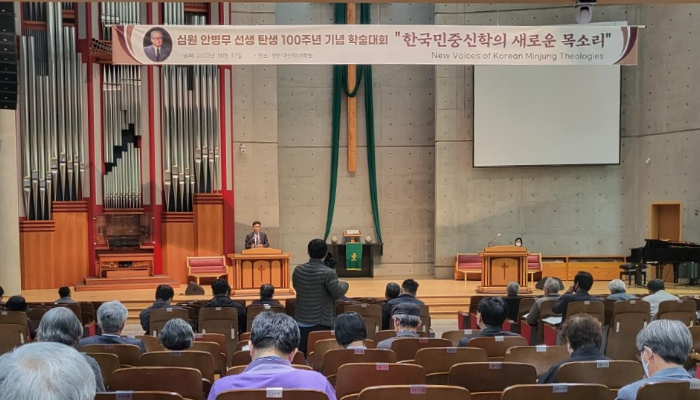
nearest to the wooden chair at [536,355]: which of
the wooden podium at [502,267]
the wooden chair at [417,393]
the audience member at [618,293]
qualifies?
the wooden chair at [417,393]

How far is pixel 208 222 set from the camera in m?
Result: 13.7

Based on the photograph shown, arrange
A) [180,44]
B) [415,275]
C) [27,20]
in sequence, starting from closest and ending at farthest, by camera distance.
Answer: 1. [180,44]
2. [27,20]
3. [415,275]

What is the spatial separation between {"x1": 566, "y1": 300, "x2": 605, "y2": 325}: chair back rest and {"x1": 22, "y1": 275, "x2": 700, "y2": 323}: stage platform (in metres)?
4.79

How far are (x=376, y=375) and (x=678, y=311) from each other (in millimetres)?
4302

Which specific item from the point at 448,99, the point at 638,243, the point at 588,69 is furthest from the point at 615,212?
the point at 448,99

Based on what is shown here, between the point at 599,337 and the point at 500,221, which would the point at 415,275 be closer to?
the point at 500,221

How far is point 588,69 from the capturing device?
1395 cm

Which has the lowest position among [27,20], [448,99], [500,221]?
[500,221]

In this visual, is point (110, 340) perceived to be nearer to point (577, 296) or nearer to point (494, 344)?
point (494, 344)

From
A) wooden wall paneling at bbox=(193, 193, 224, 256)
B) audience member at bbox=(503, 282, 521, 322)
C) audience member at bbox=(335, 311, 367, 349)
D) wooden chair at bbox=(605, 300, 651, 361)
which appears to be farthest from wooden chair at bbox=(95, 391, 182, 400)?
wooden wall paneling at bbox=(193, 193, 224, 256)

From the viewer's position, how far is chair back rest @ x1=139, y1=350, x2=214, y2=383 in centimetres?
373

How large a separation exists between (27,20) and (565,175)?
11.4 m

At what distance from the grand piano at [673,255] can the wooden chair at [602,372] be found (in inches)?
388

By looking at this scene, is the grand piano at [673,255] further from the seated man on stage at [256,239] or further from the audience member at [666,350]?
the audience member at [666,350]
